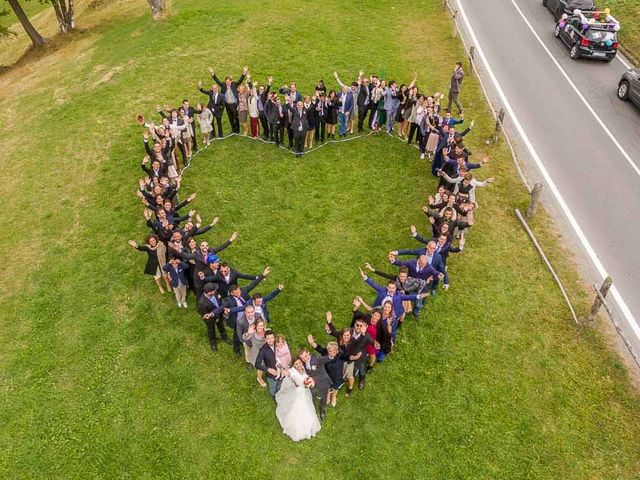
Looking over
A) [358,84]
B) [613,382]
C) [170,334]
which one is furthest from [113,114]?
[613,382]

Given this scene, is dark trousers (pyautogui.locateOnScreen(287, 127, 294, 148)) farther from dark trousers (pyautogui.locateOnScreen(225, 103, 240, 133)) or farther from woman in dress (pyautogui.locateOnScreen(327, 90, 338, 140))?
dark trousers (pyautogui.locateOnScreen(225, 103, 240, 133))

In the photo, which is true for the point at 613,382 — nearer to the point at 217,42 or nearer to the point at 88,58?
the point at 217,42

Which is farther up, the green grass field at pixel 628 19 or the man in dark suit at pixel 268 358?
the man in dark suit at pixel 268 358

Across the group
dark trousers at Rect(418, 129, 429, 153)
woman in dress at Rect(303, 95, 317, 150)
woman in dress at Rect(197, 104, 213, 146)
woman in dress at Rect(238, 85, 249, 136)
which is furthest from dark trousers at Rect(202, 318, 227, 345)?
dark trousers at Rect(418, 129, 429, 153)

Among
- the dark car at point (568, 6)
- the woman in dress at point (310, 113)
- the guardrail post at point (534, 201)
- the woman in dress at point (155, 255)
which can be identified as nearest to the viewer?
the woman in dress at point (155, 255)

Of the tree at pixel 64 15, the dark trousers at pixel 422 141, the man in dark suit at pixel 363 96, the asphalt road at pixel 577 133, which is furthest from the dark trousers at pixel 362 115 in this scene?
the tree at pixel 64 15

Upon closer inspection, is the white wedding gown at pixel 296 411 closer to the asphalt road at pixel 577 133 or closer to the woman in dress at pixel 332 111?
the asphalt road at pixel 577 133

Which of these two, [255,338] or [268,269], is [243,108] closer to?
[268,269]

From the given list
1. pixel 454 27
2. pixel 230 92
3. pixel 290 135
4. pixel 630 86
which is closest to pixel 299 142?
pixel 290 135
